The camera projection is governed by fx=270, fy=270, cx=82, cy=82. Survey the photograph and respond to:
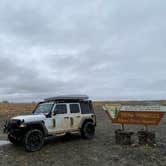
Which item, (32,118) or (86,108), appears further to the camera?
(86,108)

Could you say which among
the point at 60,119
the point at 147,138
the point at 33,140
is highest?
the point at 60,119

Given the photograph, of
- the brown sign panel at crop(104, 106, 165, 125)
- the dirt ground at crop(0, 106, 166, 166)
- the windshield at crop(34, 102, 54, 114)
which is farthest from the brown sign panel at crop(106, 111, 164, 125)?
Answer: the windshield at crop(34, 102, 54, 114)

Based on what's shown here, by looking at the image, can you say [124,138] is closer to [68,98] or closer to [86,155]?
[86,155]

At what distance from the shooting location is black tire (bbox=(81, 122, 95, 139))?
44.5 ft

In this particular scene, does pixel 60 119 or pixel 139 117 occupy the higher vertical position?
pixel 60 119

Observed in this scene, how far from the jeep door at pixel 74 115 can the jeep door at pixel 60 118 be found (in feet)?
1.08

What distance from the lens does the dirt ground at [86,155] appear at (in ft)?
29.4

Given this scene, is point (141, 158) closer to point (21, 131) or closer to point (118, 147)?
point (118, 147)

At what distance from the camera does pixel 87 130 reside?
13.7m

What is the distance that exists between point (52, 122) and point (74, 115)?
5.05 ft

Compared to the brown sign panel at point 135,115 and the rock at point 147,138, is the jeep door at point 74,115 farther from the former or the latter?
the rock at point 147,138

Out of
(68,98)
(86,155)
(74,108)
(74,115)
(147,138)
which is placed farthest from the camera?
(74,108)

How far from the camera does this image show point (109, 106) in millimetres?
13305

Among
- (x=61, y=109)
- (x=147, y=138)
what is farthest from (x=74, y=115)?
(x=147, y=138)
